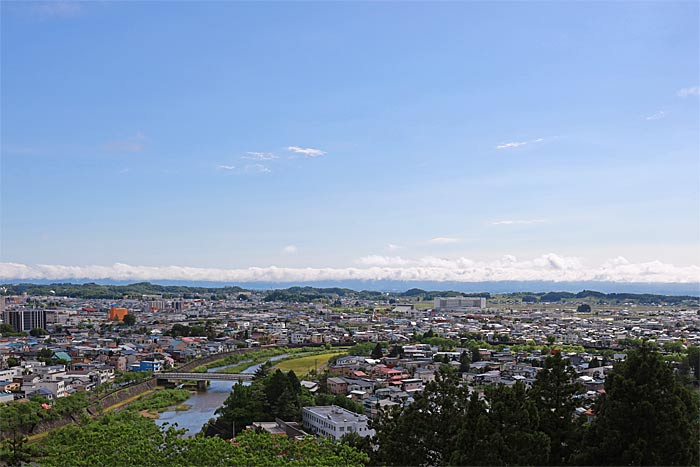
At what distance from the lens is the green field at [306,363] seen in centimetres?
1699

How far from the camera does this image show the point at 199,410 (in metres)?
12.3

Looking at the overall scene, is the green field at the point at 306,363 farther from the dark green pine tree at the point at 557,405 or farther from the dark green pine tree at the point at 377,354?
the dark green pine tree at the point at 557,405

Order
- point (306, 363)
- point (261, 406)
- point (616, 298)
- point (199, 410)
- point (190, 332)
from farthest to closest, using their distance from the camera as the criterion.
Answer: point (616, 298) → point (190, 332) → point (306, 363) → point (199, 410) → point (261, 406)

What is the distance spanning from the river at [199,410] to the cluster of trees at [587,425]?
263 inches

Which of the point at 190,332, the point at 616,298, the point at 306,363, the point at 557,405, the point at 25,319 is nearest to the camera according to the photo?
the point at 557,405

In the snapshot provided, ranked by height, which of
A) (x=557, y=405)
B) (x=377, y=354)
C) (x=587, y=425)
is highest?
(x=557, y=405)

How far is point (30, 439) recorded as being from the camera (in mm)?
9594

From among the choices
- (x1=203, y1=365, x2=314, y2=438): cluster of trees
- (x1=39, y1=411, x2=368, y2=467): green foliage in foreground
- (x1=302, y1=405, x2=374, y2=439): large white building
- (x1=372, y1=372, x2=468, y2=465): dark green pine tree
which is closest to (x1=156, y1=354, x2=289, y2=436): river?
(x1=203, y1=365, x2=314, y2=438): cluster of trees

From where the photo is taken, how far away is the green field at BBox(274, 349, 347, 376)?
17.0 m

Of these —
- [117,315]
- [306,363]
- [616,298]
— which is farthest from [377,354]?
[616,298]

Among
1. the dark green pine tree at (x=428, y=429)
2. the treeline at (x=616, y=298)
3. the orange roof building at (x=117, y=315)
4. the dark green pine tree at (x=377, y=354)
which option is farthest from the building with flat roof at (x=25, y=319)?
the treeline at (x=616, y=298)

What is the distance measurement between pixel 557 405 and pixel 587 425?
25 cm

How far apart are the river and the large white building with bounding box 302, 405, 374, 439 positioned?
5.95 ft

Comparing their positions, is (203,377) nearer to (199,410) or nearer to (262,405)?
(199,410)
